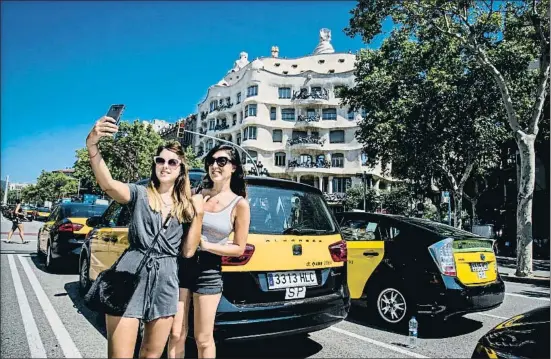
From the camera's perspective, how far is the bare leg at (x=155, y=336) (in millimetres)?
2486

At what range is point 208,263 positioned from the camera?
284 cm

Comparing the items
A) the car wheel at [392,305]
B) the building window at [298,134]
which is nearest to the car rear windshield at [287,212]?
Answer: the car wheel at [392,305]

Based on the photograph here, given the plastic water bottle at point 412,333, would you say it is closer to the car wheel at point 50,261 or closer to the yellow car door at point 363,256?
the yellow car door at point 363,256

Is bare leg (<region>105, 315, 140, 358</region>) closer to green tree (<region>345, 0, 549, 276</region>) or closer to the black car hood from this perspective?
the black car hood

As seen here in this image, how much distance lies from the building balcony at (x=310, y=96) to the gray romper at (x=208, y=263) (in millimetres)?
49473

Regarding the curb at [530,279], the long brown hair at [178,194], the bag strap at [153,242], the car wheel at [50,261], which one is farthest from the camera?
the curb at [530,279]

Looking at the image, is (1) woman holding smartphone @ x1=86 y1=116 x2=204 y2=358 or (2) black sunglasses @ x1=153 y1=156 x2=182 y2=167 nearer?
(1) woman holding smartphone @ x1=86 y1=116 x2=204 y2=358

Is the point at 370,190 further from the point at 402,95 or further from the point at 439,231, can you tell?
the point at 439,231

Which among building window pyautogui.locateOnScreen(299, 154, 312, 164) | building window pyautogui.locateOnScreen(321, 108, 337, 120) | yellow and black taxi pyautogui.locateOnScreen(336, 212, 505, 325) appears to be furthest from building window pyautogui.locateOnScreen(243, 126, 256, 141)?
yellow and black taxi pyautogui.locateOnScreen(336, 212, 505, 325)

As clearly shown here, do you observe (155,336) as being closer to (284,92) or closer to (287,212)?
(287,212)

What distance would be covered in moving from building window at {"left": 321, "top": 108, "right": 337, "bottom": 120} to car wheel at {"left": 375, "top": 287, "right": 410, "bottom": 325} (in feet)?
155

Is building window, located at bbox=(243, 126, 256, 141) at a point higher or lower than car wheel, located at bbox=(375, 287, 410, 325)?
higher

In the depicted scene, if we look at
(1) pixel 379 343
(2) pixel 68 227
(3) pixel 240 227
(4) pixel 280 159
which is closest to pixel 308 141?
(4) pixel 280 159

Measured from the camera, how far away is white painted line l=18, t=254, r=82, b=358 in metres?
4.12
